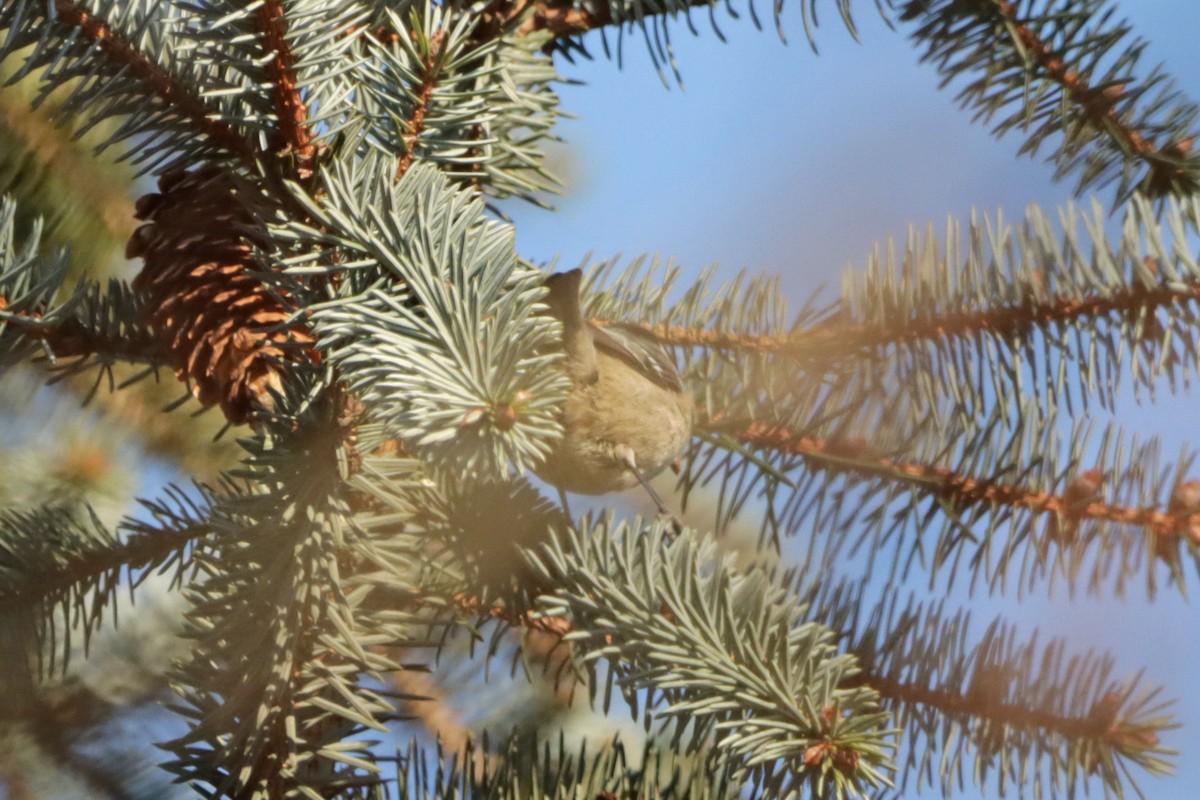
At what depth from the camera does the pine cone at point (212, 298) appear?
947mm

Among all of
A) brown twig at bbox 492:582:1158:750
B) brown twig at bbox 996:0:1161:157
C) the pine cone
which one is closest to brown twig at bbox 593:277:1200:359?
brown twig at bbox 996:0:1161:157

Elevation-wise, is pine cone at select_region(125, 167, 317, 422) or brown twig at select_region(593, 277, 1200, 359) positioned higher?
brown twig at select_region(593, 277, 1200, 359)

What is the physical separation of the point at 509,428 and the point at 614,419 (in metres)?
0.45

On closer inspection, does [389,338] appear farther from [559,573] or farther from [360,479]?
[559,573]

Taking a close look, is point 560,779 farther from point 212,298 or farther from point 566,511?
point 212,298

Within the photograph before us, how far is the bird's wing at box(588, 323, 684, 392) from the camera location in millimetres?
1204

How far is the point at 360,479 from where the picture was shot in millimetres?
876

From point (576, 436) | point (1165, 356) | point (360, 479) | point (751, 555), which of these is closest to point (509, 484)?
point (576, 436)

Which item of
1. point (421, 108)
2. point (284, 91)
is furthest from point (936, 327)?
point (284, 91)

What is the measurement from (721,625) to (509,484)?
32cm

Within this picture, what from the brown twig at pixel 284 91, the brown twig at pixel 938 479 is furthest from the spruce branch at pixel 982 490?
the brown twig at pixel 284 91

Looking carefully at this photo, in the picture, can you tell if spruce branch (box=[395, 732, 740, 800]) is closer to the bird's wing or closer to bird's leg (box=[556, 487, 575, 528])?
bird's leg (box=[556, 487, 575, 528])

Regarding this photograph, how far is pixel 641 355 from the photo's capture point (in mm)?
1241

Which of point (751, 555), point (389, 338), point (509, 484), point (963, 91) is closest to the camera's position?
point (389, 338)
